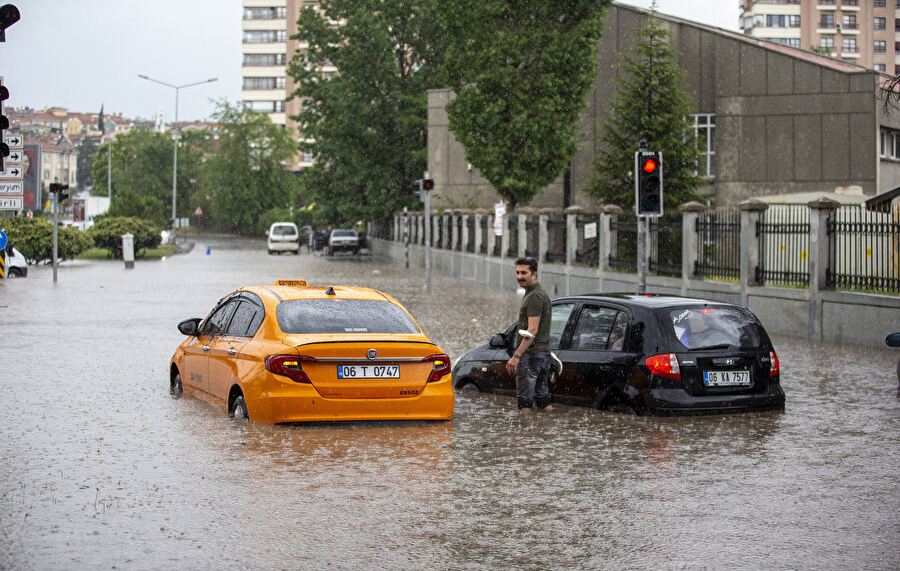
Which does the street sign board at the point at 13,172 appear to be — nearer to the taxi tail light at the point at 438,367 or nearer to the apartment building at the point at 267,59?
the taxi tail light at the point at 438,367

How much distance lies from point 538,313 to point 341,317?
1.94 m

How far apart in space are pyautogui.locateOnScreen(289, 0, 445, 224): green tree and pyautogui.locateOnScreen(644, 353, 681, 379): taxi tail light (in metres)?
55.3

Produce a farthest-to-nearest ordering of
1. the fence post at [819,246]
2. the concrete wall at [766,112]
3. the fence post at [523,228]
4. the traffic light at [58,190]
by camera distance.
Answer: the concrete wall at [766,112] < the traffic light at [58,190] < the fence post at [523,228] < the fence post at [819,246]

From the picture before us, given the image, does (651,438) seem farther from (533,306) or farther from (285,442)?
(285,442)

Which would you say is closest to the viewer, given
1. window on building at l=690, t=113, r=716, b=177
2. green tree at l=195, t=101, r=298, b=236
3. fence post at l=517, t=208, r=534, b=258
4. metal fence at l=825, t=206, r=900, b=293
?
metal fence at l=825, t=206, r=900, b=293

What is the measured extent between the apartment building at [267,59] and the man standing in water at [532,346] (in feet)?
427

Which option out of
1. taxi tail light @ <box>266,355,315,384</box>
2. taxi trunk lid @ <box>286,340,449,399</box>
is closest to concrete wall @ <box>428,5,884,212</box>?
taxi trunk lid @ <box>286,340,449,399</box>

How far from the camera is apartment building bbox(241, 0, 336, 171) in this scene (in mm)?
141500

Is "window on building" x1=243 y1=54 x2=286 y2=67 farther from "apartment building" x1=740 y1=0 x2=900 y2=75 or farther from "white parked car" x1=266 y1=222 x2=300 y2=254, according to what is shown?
"white parked car" x1=266 y1=222 x2=300 y2=254

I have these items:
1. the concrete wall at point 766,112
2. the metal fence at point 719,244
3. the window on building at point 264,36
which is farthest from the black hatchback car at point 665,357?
the window on building at point 264,36

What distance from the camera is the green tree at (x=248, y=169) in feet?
392

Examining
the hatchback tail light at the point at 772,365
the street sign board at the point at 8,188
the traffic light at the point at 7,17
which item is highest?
the traffic light at the point at 7,17

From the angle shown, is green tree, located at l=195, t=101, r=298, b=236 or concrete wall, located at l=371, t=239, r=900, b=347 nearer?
concrete wall, located at l=371, t=239, r=900, b=347

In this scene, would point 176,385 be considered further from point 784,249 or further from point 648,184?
point 784,249
